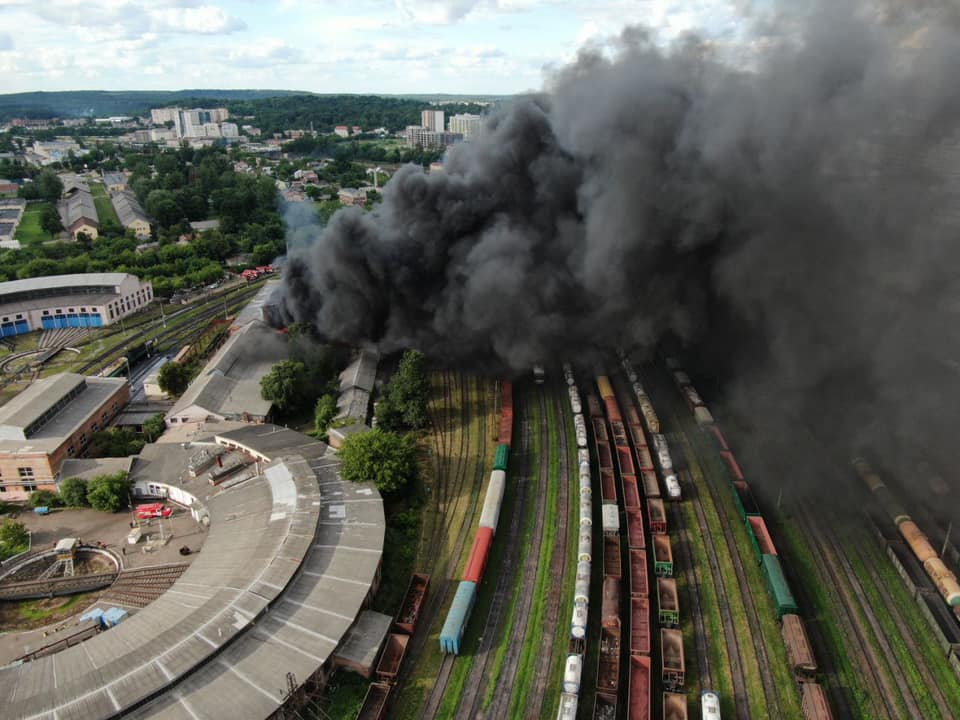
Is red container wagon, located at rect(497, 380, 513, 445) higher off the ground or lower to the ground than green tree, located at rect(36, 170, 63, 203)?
lower

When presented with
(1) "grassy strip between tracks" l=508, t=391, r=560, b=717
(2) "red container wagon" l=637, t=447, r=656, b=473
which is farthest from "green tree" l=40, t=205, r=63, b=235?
(2) "red container wagon" l=637, t=447, r=656, b=473

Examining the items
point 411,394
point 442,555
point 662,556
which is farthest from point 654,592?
point 411,394

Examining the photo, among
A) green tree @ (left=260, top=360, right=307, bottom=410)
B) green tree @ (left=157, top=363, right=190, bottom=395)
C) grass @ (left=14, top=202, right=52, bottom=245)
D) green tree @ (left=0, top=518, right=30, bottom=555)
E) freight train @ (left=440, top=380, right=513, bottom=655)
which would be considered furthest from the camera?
grass @ (left=14, top=202, right=52, bottom=245)

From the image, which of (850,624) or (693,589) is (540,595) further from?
(850,624)

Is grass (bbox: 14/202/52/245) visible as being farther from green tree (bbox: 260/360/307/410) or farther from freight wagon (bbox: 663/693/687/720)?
freight wagon (bbox: 663/693/687/720)

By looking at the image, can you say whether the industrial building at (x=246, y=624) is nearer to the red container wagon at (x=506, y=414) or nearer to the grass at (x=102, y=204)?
the red container wagon at (x=506, y=414)

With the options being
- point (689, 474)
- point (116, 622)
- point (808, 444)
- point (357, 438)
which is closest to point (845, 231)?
point (808, 444)
